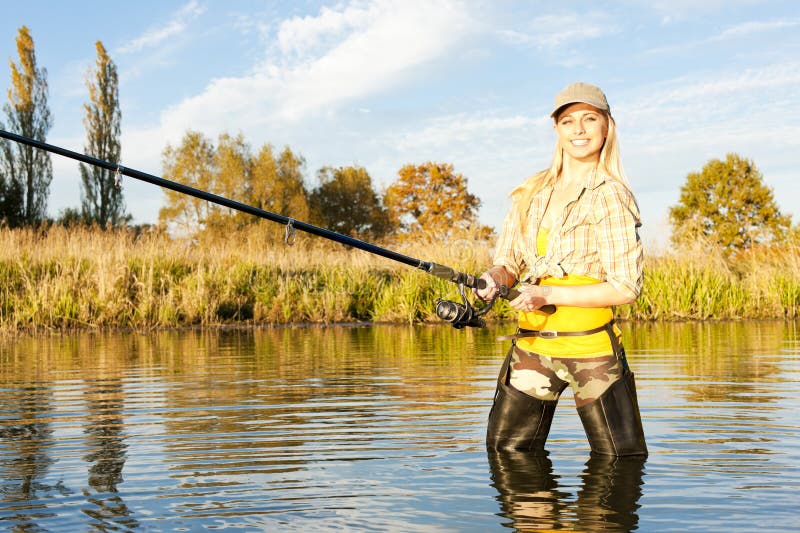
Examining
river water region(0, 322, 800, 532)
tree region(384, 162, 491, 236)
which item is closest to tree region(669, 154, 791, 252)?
tree region(384, 162, 491, 236)

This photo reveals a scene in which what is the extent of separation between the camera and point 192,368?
453 inches

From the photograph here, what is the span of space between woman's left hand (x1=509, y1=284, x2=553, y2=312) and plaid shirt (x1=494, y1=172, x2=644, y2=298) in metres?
0.17

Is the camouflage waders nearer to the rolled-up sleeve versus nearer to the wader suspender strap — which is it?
the wader suspender strap

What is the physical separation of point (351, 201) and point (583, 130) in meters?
62.3

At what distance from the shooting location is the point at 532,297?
4680mm

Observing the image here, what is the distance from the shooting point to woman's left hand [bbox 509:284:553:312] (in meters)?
4.68

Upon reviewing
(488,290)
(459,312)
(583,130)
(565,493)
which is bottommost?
(565,493)

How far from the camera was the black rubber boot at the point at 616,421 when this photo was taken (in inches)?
191

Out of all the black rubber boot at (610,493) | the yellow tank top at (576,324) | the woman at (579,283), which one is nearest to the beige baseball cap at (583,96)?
the woman at (579,283)

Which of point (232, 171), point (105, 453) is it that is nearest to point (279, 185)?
point (232, 171)

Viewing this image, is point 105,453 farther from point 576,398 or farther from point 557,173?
point 557,173

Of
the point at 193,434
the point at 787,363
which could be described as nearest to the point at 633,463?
the point at 193,434

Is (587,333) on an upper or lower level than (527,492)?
upper

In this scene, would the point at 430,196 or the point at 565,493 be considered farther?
the point at 430,196
